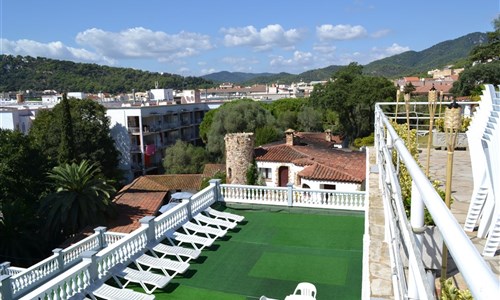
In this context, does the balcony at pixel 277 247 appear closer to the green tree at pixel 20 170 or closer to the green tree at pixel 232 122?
the green tree at pixel 20 170

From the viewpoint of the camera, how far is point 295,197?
13.8 metres

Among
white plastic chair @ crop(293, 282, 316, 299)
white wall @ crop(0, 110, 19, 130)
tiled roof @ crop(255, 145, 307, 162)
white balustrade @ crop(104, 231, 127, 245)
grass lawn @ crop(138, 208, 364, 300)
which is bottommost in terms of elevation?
white balustrade @ crop(104, 231, 127, 245)

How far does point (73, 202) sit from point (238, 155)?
9.97m

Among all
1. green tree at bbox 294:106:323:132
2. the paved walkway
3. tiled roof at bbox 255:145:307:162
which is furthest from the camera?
green tree at bbox 294:106:323:132

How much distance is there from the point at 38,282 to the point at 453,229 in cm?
1244

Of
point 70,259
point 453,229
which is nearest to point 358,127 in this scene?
point 70,259

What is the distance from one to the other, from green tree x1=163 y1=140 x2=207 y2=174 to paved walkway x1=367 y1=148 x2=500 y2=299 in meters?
32.0

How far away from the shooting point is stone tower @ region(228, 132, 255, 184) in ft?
85.6

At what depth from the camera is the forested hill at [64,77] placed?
11569cm

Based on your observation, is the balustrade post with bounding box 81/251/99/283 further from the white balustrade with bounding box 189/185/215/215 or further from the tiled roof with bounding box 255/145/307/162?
the tiled roof with bounding box 255/145/307/162

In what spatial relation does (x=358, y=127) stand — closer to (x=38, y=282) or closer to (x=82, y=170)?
(x=82, y=170)

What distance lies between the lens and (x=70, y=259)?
42.9 ft

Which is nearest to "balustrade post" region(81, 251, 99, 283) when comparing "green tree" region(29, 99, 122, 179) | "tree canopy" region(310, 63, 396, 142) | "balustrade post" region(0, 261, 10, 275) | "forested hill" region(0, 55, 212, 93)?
"balustrade post" region(0, 261, 10, 275)

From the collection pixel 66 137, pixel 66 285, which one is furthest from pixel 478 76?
pixel 66 285
